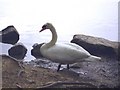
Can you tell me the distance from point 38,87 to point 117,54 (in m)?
1.52

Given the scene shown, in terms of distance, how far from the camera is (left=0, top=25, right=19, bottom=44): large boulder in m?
4.23

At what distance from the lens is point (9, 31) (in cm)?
418

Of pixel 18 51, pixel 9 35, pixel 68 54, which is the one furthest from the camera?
pixel 9 35

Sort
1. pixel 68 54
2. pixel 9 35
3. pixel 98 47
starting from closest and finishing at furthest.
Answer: pixel 68 54
pixel 98 47
pixel 9 35

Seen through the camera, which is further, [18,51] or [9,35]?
[9,35]

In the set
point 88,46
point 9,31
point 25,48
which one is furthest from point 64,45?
point 9,31

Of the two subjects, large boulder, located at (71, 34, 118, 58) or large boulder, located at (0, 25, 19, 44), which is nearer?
large boulder, located at (71, 34, 118, 58)

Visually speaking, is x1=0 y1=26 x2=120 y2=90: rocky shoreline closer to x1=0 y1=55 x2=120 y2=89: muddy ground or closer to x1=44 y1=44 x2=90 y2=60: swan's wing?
x1=0 y1=55 x2=120 y2=89: muddy ground

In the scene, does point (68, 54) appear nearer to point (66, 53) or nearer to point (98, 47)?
point (66, 53)

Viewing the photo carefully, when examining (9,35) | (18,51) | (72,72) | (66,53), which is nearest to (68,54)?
(66,53)

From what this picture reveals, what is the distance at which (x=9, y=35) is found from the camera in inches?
168

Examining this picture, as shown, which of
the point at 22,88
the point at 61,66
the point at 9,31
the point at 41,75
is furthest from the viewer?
the point at 9,31

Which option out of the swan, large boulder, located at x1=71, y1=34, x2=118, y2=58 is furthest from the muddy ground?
large boulder, located at x1=71, y1=34, x2=118, y2=58

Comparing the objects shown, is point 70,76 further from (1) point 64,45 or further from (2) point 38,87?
(2) point 38,87
